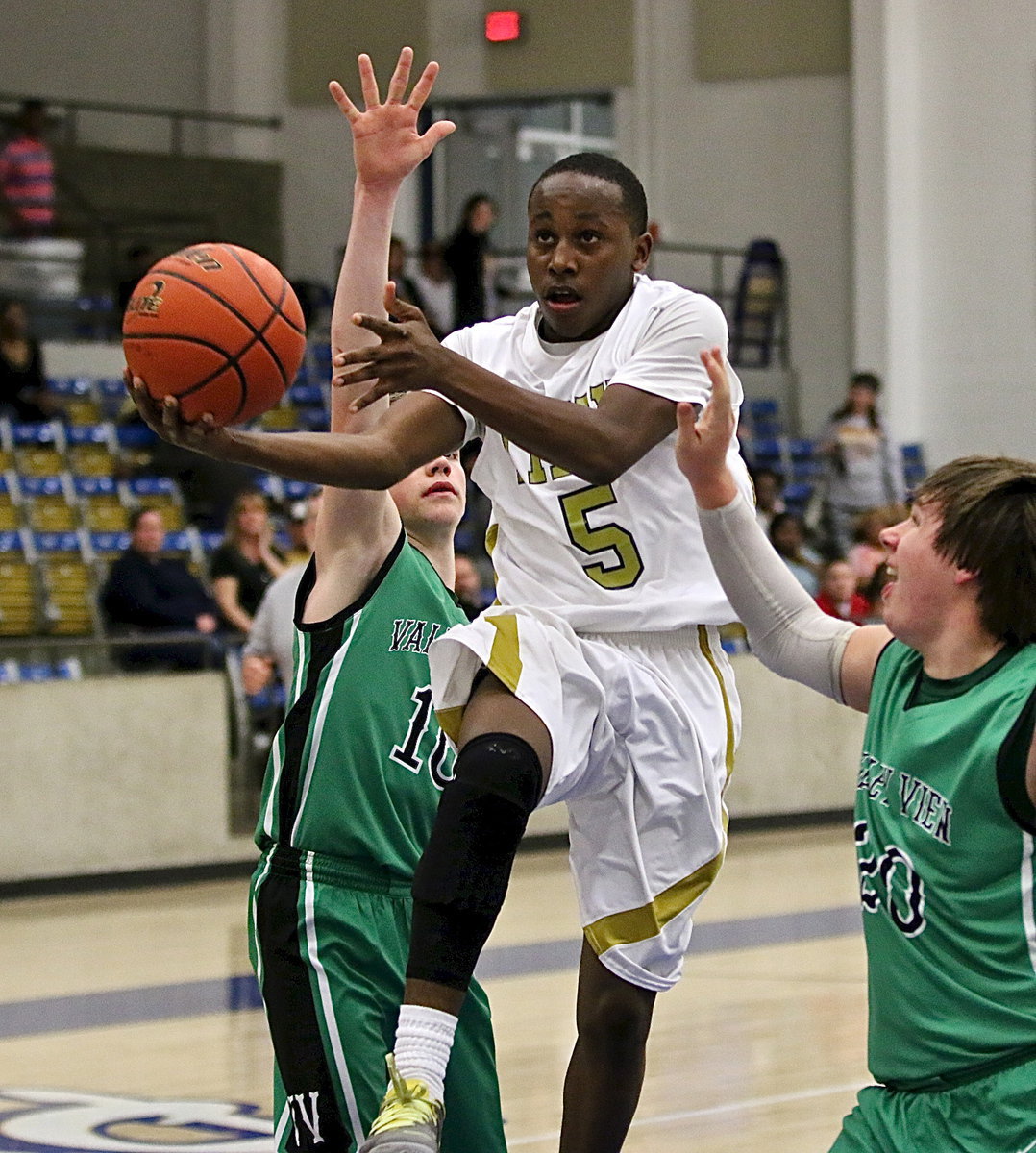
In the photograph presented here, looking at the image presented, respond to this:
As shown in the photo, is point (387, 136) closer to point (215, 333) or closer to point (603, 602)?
point (215, 333)

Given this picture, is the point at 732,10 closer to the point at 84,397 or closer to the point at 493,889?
the point at 84,397

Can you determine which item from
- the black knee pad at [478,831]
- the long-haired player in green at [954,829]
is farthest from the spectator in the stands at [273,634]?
the long-haired player in green at [954,829]

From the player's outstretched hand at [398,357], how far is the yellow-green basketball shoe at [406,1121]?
3.09ft

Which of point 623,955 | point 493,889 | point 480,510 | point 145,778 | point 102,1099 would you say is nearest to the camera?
point 493,889

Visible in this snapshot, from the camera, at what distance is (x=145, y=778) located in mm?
9742

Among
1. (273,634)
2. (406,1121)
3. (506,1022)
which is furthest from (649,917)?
(273,634)

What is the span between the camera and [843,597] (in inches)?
465

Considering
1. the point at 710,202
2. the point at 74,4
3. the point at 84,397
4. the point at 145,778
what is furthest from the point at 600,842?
the point at 74,4

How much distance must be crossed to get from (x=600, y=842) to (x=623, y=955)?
0.19 meters

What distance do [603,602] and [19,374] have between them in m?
9.96

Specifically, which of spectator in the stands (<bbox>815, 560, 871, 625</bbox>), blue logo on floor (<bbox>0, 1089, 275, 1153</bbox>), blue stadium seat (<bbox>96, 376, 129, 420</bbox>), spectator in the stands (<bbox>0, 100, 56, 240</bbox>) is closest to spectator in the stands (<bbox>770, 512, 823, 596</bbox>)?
spectator in the stands (<bbox>815, 560, 871, 625</bbox>)

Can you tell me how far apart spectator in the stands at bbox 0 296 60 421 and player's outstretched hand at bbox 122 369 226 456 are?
10.1 m

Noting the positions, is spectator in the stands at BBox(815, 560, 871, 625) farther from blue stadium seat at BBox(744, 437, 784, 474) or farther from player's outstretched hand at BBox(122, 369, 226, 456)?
player's outstretched hand at BBox(122, 369, 226, 456)

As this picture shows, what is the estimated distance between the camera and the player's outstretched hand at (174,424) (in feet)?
10.5
